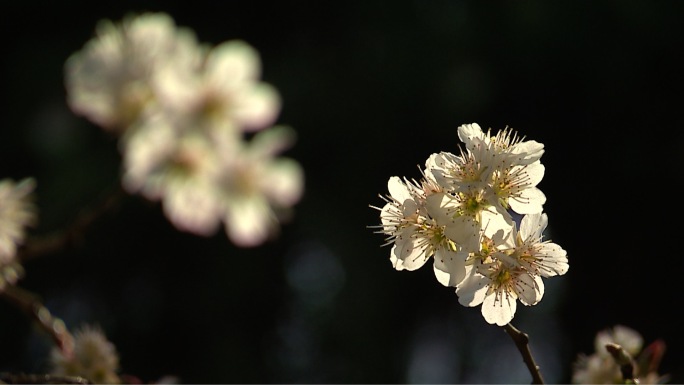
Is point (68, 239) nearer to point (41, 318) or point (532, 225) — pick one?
point (41, 318)

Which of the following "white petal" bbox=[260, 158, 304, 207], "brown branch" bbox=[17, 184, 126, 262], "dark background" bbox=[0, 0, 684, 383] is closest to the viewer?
"brown branch" bbox=[17, 184, 126, 262]

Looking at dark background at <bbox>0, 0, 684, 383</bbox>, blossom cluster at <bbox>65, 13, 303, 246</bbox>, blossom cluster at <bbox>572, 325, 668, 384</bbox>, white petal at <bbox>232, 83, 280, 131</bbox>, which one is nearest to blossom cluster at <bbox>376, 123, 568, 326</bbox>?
blossom cluster at <bbox>572, 325, 668, 384</bbox>

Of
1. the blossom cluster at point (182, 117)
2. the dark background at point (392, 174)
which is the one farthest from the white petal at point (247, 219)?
the dark background at point (392, 174)

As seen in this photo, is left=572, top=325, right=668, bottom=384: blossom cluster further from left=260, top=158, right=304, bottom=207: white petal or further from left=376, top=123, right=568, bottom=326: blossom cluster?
left=260, top=158, right=304, bottom=207: white petal

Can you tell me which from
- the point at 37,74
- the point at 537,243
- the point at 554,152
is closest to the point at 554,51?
the point at 554,152

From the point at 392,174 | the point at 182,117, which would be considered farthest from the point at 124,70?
the point at 392,174

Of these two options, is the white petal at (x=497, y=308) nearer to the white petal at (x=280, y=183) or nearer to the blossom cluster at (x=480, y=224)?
the blossom cluster at (x=480, y=224)

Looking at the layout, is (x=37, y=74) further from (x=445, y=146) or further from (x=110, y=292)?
(x=445, y=146)
